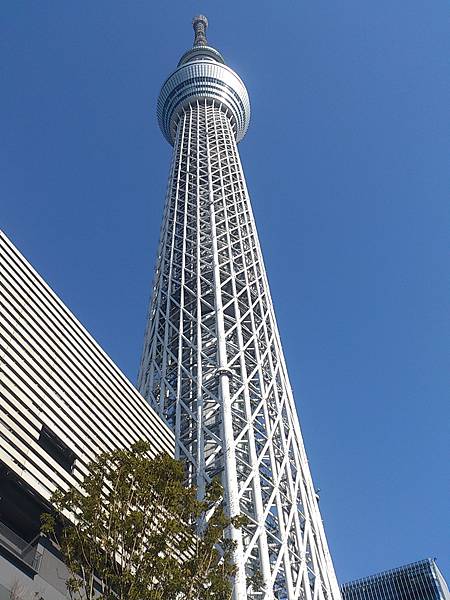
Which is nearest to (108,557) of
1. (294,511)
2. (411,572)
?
(294,511)

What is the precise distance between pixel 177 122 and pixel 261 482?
4025cm

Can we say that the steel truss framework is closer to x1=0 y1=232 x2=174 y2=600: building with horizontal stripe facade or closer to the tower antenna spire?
x1=0 y1=232 x2=174 y2=600: building with horizontal stripe facade

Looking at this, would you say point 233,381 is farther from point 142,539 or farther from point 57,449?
point 142,539

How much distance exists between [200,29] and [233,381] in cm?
5644

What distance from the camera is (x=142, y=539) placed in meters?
11.6

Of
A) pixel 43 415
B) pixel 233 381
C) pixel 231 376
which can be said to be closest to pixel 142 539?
pixel 43 415

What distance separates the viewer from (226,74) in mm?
63062

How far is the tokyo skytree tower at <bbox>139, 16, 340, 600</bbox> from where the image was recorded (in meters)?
26.2

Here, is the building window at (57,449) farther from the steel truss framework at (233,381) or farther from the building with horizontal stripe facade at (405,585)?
the building with horizontal stripe facade at (405,585)

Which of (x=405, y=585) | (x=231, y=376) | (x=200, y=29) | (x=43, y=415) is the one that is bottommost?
(x=43, y=415)

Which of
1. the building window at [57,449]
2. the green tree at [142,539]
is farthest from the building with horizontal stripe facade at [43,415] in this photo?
the green tree at [142,539]

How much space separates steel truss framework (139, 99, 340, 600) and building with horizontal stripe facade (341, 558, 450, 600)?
57.4m

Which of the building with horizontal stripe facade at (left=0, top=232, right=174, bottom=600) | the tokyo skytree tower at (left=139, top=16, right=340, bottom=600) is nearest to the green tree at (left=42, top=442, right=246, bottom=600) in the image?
the building with horizontal stripe facade at (left=0, top=232, right=174, bottom=600)

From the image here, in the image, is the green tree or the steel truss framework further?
the steel truss framework
